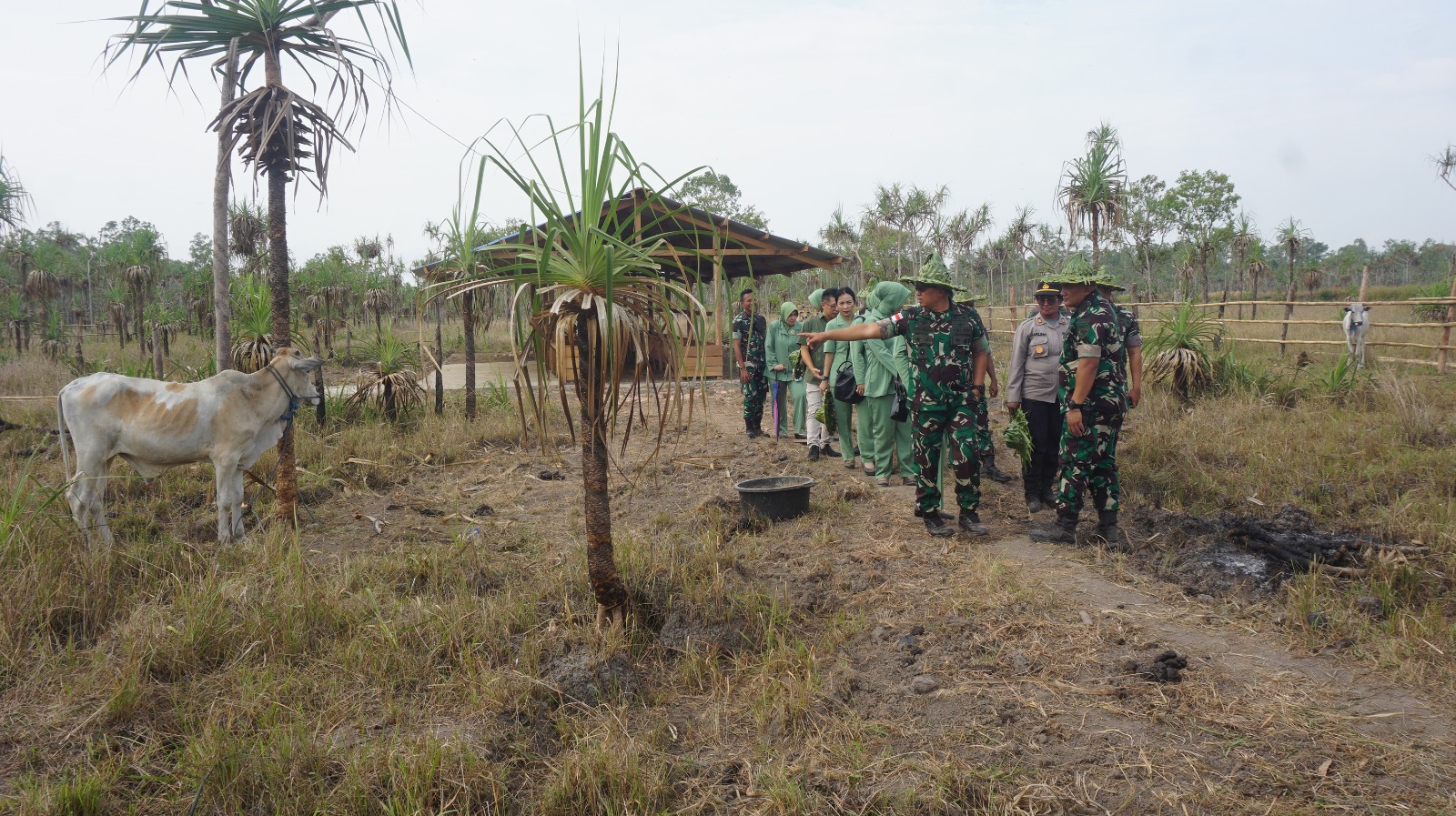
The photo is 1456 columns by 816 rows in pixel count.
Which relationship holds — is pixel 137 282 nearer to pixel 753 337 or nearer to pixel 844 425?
pixel 753 337

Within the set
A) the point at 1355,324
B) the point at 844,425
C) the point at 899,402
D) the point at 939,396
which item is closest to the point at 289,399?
the point at 939,396

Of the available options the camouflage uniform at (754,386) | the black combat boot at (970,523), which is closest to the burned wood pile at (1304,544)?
the black combat boot at (970,523)

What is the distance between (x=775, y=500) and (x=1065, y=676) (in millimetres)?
2542

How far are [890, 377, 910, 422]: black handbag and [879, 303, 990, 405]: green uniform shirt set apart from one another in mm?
972

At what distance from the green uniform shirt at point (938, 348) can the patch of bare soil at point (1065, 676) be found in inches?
36.8

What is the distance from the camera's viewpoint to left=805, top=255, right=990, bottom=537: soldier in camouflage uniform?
4.89 m

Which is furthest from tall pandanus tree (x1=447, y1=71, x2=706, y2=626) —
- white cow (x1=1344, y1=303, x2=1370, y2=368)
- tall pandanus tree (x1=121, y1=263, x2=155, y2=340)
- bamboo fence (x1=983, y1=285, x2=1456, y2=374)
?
tall pandanus tree (x1=121, y1=263, x2=155, y2=340)

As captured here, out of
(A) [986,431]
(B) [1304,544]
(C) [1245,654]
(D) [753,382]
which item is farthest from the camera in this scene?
(D) [753,382]

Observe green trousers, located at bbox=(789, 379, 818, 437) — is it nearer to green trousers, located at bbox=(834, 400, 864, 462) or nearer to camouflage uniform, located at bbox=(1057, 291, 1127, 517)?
green trousers, located at bbox=(834, 400, 864, 462)

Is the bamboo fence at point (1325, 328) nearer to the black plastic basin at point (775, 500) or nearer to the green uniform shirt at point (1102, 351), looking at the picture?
the green uniform shirt at point (1102, 351)

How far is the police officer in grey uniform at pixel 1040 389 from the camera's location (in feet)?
18.2

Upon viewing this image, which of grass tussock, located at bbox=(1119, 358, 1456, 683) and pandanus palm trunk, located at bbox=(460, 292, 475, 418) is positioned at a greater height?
pandanus palm trunk, located at bbox=(460, 292, 475, 418)

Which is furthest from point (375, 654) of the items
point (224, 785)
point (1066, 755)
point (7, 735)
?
point (1066, 755)

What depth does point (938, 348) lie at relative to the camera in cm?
491
